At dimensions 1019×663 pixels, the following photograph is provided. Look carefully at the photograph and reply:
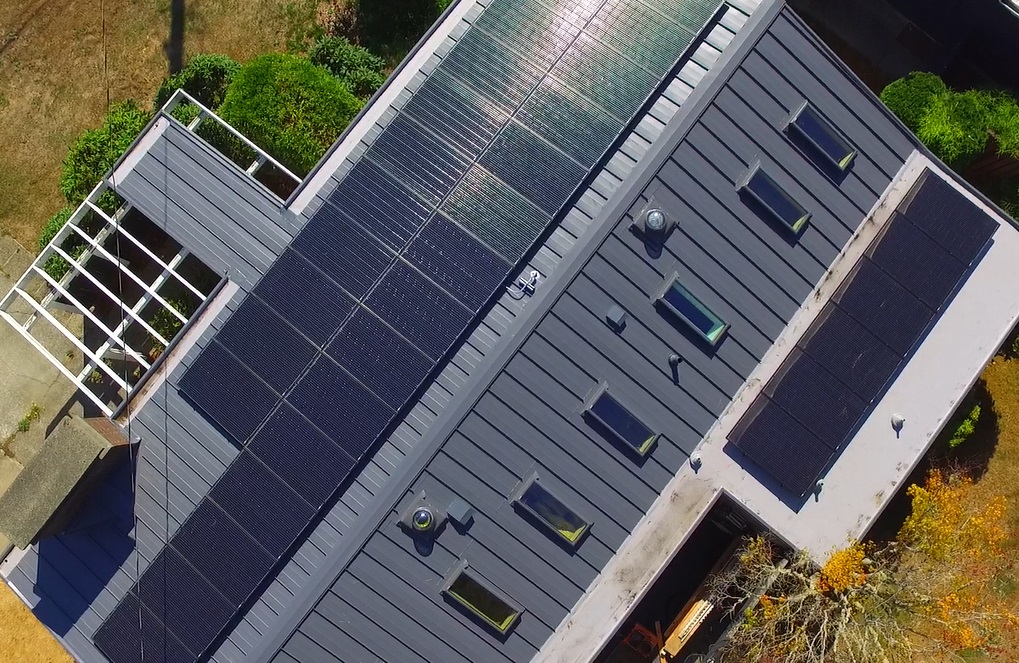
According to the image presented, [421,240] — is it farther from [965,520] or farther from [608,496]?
[965,520]

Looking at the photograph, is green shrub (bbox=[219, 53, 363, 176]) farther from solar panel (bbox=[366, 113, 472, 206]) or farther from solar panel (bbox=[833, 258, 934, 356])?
solar panel (bbox=[833, 258, 934, 356])

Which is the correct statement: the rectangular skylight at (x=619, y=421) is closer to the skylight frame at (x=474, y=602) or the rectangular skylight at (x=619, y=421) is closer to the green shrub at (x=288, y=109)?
the skylight frame at (x=474, y=602)

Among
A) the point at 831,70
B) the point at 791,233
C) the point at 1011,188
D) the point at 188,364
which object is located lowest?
the point at 188,364

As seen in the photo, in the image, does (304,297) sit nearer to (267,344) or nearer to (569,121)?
(267,344)

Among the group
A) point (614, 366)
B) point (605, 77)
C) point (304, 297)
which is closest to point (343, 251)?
point (304, 297)

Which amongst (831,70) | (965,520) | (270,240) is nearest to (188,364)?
(270,240)

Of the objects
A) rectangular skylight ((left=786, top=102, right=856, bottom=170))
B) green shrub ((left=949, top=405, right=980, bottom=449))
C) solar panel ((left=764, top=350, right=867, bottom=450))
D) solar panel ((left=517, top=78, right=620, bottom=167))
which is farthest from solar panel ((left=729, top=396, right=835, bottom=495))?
solar panel ((left=517, top=78, right=620, bottom=167))

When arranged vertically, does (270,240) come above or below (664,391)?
below
